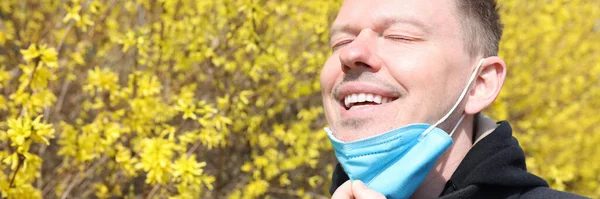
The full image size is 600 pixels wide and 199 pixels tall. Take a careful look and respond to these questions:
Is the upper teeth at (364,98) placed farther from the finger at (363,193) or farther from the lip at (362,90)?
the finger at (363,193)

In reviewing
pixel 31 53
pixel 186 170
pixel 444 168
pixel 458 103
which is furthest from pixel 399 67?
pixel 31 53

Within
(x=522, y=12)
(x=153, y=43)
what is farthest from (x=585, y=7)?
(x=153, y=43)

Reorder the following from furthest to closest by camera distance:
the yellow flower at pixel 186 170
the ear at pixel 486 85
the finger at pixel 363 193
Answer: the yellow flower at pixel 186 170
the ear at pixel 486 85
the finger at pixel 363 193

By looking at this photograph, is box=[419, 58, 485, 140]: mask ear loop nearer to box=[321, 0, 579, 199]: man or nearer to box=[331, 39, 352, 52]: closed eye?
box=[321, 0, 579, 199]: man

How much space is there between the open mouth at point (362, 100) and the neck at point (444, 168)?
0.23m

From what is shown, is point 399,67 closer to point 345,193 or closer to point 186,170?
point 345,193

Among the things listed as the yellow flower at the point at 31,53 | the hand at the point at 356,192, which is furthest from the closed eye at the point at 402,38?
the yellow flower at the point at 31,53

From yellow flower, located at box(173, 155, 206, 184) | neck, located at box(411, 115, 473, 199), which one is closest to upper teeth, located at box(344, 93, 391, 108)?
neck, located at box(411, 115, 473, 199)

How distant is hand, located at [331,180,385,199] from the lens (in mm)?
1358

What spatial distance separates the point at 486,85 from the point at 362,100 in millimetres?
356

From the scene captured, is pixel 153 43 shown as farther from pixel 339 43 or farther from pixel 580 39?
pixel 580 39

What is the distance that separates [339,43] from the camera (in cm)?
176

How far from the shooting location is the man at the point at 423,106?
60.6 inches

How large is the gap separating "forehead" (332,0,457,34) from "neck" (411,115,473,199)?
298 millimetres
